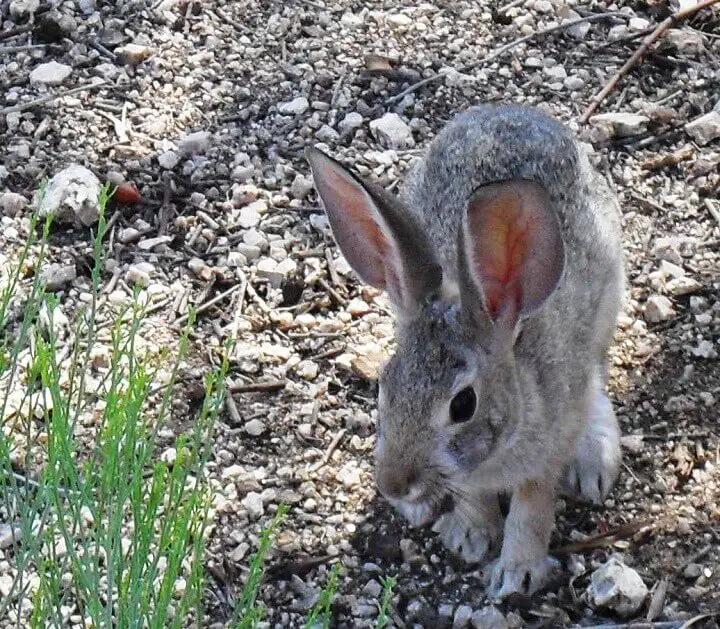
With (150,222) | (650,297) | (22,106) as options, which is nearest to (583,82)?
(650,297)

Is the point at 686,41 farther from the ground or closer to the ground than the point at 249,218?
farther from the ground

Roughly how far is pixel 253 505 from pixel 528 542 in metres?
0.98

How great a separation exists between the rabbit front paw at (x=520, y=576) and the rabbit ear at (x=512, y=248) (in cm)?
86

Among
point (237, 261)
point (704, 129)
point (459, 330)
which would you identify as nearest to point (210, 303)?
point (237, 261)

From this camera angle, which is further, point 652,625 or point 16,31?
point 16,31

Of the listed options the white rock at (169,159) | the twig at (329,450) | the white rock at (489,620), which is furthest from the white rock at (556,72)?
the white rock at (489,620)

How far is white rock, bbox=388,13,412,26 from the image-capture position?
261 inches

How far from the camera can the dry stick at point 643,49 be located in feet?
20.1

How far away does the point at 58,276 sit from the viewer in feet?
17.6

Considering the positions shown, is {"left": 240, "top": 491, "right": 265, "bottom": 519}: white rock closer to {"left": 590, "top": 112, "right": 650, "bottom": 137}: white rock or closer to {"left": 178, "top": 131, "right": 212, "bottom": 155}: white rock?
{"left": 178, "top": 131, "right": 212, "bottom": 155}: white rock

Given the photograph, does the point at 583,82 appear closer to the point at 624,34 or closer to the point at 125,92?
the point at 624,34

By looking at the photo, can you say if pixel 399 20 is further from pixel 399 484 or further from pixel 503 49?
pixel 399 484

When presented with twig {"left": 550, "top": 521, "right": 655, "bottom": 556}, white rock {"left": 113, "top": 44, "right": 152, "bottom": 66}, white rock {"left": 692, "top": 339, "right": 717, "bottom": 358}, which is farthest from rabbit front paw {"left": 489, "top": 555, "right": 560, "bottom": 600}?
white rock {"left": 113, "top": 44, "right": 152, "bottom": 66}

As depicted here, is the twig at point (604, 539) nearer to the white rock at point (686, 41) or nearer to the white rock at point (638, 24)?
the white rock at point (686, 41)
